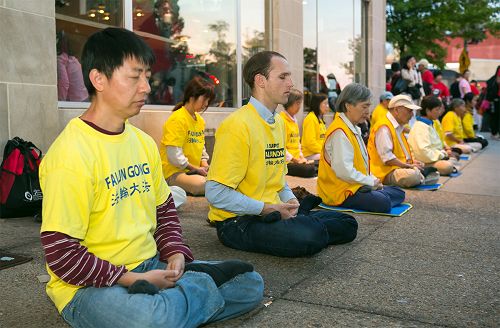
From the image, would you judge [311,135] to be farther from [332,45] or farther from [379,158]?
[332,45]

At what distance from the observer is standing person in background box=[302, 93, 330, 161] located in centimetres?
1006

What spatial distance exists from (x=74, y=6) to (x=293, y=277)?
5040 mm

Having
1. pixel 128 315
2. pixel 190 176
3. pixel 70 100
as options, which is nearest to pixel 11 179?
pixel 70 100

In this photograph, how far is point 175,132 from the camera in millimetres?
6984

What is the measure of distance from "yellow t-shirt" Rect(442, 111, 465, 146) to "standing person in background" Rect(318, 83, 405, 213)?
7.87m

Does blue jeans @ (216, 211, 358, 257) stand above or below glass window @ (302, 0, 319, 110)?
below

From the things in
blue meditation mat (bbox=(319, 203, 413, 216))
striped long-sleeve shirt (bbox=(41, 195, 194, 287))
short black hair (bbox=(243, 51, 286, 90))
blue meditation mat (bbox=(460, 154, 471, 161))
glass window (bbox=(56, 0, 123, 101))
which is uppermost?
glass window (bbox=(56, 0, 123, 101))

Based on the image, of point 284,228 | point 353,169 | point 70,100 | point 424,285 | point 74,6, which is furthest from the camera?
point 74,6

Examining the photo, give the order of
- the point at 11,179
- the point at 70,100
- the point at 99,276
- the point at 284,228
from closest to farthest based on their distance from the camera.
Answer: the point at 99,276 → the point at 284,228 → the point at 11,179 → the point at 70,100

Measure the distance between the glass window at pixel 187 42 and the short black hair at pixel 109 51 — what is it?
18.6ft

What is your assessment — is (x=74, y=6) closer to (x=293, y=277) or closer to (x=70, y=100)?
(x=70, y=100)

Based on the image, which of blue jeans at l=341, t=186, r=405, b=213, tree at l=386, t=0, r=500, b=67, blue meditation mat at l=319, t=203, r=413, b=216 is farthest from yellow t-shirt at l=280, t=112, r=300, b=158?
tree at l=386, t=0, r=500, b=67

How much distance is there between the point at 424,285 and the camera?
3752 mm

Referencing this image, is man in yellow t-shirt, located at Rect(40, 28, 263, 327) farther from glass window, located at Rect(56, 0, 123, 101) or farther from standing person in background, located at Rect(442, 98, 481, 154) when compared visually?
standing person in background, located at Rect(442, 98, 481, 154)
